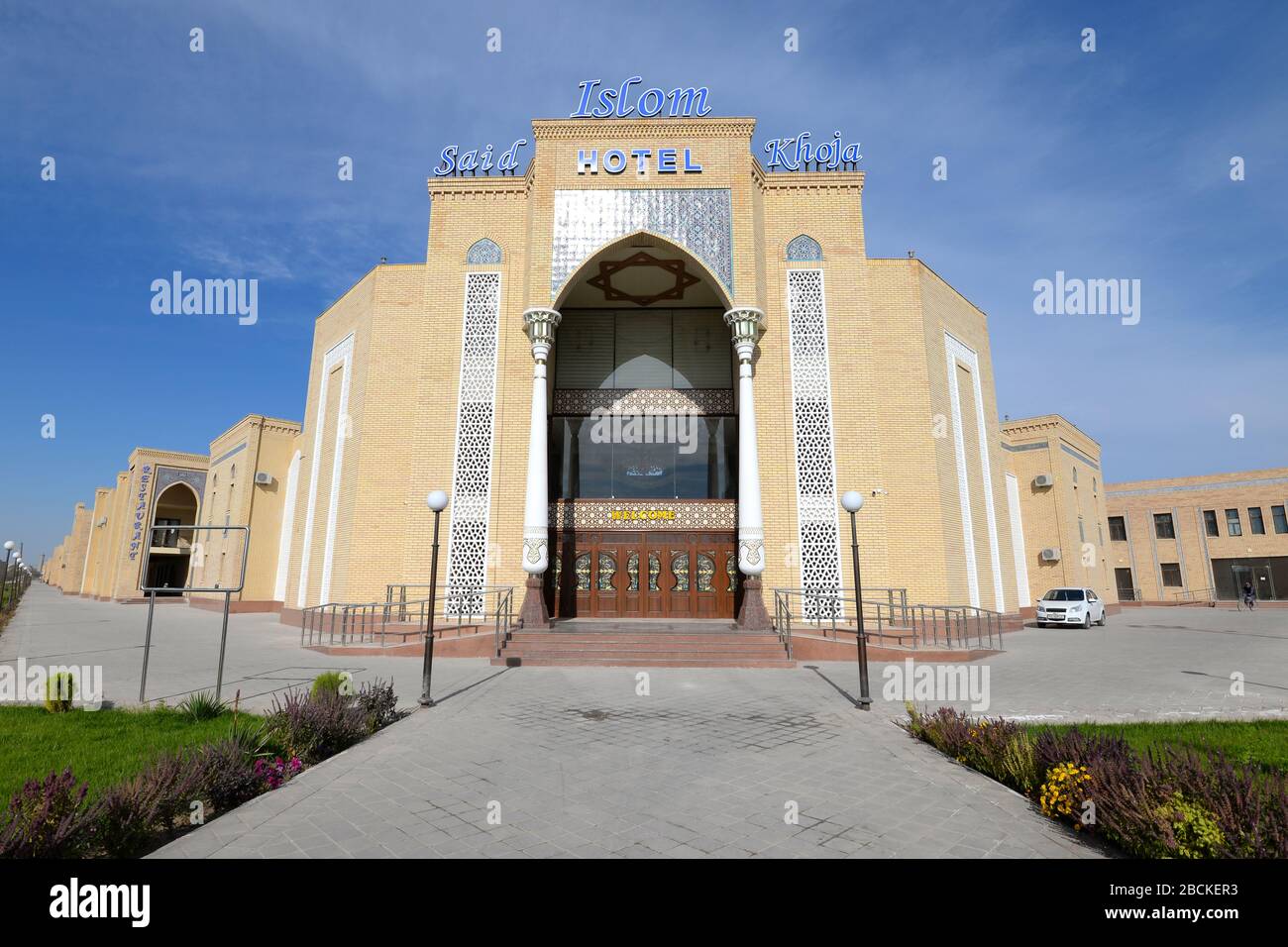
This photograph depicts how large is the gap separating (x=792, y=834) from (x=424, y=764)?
3.17 metres

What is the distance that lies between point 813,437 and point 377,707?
12019mm

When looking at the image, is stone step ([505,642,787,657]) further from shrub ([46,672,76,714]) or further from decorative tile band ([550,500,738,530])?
shrub ([46,672,76,714])

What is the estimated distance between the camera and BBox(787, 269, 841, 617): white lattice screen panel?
583 inches

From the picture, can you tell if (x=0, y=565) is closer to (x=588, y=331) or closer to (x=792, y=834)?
(x=588, y=331)

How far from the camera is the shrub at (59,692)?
6.90 metres

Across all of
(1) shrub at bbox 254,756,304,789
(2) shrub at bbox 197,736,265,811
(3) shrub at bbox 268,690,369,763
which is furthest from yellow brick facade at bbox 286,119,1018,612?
(2) shrub at bbox 197,736,265,811

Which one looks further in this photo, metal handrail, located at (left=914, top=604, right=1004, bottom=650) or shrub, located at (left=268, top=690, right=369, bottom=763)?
metal handrail, located at (left=914, top=604, right=1004, bottom=650)

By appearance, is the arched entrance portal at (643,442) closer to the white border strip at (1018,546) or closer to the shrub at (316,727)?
the shrub at (316,727)

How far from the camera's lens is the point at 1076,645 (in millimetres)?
14586

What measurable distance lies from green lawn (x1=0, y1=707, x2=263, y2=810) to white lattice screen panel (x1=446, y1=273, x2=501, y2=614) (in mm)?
8175

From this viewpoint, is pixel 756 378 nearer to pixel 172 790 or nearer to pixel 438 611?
pixel 438 611

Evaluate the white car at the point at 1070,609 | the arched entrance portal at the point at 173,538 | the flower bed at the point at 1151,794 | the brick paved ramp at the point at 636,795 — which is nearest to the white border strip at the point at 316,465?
the brick paved ramp at the point at 636,795

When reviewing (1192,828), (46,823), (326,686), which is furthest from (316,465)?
(1192,828)

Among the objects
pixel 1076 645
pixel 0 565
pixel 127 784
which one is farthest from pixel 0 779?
pixel 0 565
